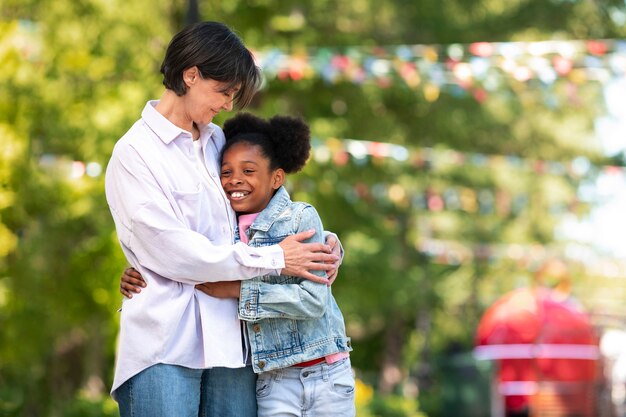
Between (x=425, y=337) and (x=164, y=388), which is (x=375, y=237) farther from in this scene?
(x=164, y=388)

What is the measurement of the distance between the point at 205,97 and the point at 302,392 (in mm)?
1074

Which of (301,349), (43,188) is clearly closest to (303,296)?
(301,349)

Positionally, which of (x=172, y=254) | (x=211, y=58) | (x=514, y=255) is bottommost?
(x=172, y=254)

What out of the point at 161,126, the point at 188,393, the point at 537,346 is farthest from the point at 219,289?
the point at 537,346

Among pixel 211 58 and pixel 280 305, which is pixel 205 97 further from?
pixel 280 305

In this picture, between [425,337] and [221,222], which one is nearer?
[221,222]

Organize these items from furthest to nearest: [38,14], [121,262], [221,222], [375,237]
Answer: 1. [375,237]
2. [38,14]
3. [121,262]
4. [221,222]

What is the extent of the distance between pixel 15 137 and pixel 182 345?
7128 millimetres

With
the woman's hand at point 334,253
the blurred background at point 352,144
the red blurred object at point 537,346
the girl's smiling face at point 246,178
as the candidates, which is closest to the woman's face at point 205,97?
the girl's smiling face at point 246,178

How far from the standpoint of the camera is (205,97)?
156 inches

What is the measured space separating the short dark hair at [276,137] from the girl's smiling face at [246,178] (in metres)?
0.04

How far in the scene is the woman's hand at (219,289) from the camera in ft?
13.0

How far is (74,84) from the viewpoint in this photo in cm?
1291

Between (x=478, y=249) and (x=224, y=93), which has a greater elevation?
(x=478, y=249)
